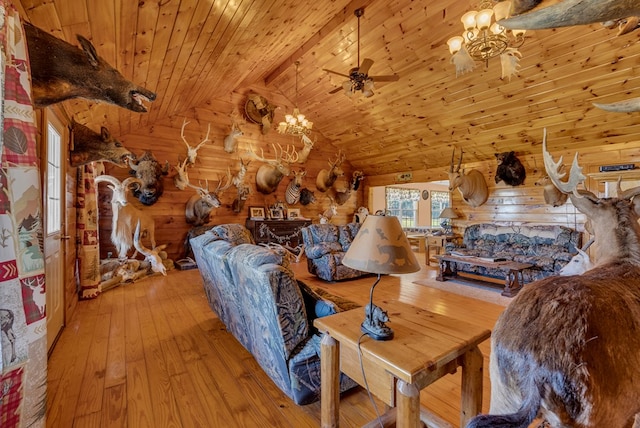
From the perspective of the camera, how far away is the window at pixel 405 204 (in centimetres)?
1081

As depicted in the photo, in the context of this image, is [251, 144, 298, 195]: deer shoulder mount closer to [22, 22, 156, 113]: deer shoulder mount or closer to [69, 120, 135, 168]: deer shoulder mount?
[69, 120, 135, 168]: deer shoulder mount

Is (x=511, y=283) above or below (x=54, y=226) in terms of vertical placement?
below

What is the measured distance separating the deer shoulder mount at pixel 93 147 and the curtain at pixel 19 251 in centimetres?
236

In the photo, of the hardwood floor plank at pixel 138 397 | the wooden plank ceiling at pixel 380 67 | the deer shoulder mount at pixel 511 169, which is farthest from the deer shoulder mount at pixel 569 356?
the deer shoulder mount at pixel 511 169

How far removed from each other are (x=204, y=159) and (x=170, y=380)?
16.4 feet

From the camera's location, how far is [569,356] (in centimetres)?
78

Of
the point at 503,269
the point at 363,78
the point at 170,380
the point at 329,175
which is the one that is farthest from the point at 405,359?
the point at 329,175

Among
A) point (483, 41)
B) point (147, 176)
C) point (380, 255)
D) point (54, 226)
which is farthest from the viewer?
point (147, 176)

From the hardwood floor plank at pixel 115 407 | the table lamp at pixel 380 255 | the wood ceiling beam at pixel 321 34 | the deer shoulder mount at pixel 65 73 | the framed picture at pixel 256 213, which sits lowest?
the hardwood floor plank at pixel 115 407

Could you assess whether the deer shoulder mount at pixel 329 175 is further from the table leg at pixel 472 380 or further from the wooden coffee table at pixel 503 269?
the table leg at pixel 472 380

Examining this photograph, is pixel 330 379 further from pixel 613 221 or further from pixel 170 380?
pixel 613 221

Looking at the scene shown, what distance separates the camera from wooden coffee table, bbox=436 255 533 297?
13.7 feet

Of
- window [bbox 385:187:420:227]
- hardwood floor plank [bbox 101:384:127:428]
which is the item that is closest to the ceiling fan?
hardwood floor plank [bbox 101:384:127:428]

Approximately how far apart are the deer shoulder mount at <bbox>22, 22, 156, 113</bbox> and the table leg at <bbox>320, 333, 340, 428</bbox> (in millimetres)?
2000
